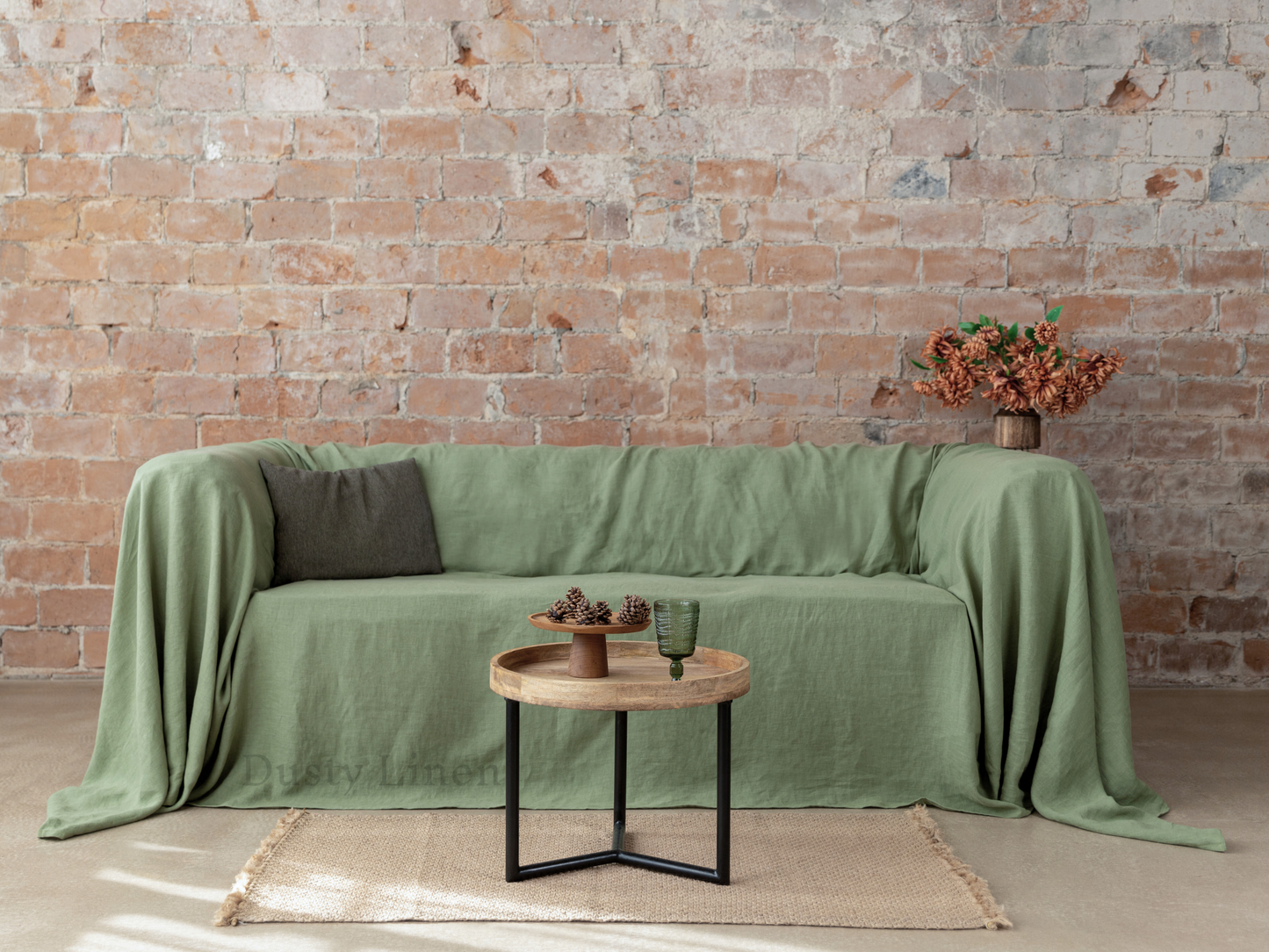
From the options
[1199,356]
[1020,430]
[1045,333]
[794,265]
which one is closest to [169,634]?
[794,265]

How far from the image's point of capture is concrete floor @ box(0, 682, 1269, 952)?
1.75 metres

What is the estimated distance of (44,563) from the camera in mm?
3588

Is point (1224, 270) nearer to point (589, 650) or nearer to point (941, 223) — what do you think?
point (941, 223)

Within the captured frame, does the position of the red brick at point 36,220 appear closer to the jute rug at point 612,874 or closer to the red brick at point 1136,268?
the jute rug at point 612,874

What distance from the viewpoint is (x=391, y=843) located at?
2182mm

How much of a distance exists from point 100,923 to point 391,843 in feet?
1.82

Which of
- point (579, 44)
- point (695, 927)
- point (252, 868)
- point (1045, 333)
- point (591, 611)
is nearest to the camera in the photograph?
point (695, 927)

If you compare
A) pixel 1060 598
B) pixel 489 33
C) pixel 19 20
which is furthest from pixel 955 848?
pixel 19 20

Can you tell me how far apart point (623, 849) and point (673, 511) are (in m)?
1.24

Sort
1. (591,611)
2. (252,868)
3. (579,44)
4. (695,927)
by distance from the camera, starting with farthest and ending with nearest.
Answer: (579,44), (252,868), (591,611), (695,927)

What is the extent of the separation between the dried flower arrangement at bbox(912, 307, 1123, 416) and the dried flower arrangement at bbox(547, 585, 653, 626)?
5.53ft

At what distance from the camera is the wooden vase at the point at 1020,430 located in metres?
3.19

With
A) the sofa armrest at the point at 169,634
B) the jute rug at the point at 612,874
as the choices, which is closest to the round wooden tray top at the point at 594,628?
the jute rug at the point at 612,874

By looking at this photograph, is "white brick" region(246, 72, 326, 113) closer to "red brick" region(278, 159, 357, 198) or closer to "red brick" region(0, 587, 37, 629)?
"red brick" region(278, 159, 357, 198)
